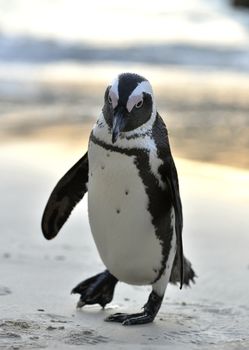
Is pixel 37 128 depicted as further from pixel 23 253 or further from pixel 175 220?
pixel 175 220

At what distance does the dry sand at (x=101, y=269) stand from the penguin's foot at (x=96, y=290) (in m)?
0.04

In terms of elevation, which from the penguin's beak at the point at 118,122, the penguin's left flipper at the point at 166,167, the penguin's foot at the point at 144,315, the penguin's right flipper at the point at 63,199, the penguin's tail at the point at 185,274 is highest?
the penguin's beak at the point at 118,122

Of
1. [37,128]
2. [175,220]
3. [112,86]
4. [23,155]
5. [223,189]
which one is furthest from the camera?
[37,128]

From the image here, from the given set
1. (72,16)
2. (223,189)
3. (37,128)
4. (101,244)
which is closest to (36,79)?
(37,128)

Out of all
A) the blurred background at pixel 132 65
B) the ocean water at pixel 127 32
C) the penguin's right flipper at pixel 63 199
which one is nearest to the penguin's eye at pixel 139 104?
the penguin's right flipper at pixel 63 199

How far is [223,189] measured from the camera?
16.5ft

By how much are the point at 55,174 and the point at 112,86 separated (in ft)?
8.67

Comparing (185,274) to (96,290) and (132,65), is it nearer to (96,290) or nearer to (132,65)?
(96,290)

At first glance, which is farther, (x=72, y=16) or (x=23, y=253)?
(x=72, y=16)

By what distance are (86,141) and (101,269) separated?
9.57ft

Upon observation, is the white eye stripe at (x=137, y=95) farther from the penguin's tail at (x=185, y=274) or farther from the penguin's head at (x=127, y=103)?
the penguin's tail at (x=185, y=274)

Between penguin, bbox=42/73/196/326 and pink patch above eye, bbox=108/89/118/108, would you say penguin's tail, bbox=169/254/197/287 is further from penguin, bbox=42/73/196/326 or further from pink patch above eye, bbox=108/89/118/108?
pink patch above eye, bbox=108/89/118/108

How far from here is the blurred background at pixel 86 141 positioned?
3.30 metres

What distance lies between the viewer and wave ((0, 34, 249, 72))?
12828 mm
